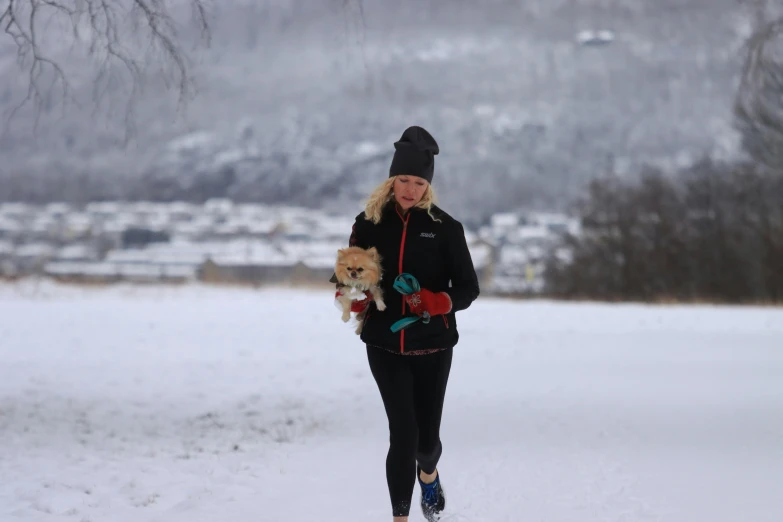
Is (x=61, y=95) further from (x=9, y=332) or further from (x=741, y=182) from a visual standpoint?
(x=741, y=182)

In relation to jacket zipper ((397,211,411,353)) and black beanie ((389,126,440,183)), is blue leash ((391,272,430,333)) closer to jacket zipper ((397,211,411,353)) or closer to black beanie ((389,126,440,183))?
jacket zipper ((397,211,411,353))

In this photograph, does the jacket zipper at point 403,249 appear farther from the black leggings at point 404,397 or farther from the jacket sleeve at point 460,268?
the jacket sleeve at point 460,268

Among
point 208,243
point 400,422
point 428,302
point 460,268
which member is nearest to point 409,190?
point 460,268

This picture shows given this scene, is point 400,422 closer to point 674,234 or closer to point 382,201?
point 382,201

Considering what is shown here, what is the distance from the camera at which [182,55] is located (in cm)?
720

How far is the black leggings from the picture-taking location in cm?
407

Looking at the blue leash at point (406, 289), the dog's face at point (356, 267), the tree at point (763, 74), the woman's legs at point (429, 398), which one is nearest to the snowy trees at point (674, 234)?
the tree at point (763, 74)

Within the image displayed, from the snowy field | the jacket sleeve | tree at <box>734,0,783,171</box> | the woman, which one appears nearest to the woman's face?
the woman

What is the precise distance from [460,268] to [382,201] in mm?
526

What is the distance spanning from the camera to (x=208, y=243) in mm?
48969

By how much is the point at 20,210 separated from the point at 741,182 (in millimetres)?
38285

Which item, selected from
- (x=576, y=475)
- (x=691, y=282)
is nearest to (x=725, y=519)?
(x=576, y=475)

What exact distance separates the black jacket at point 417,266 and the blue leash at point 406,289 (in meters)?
0.04

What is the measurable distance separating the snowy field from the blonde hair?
6.23ft
